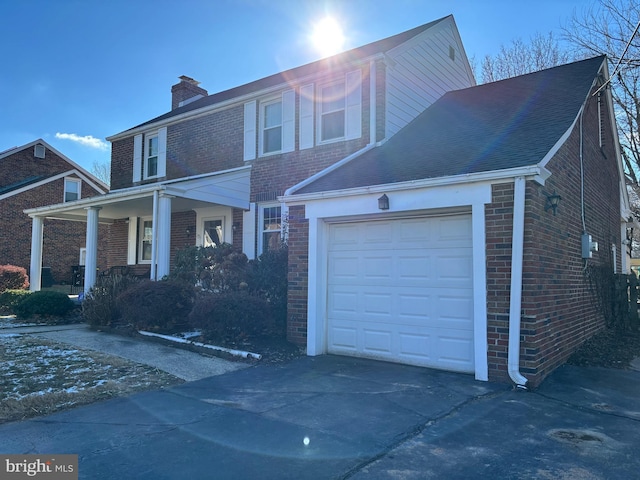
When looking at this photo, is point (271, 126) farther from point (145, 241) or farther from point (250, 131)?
point (145, 241)

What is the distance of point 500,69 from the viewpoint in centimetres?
2189

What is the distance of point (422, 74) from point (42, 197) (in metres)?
20.4

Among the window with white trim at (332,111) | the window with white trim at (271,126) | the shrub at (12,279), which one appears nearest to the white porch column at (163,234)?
the window with white trim at (271,126)

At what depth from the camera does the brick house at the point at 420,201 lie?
5.84 metres

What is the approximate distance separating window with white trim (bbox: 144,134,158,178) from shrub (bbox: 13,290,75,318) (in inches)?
206

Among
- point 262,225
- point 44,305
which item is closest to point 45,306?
point 44,305

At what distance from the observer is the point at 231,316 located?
775cm

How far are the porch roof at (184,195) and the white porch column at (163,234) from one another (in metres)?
0.25

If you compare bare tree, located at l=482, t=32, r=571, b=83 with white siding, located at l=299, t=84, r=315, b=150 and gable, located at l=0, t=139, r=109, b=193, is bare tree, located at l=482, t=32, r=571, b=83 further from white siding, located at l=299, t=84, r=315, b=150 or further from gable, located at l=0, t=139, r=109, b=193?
gable, located at l=0, t=139, r=109, b=193

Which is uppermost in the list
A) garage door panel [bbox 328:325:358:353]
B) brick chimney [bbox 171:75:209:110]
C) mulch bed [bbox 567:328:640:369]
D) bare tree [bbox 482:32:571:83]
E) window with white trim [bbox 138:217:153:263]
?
bare tree [bbox 482:32:571:83]

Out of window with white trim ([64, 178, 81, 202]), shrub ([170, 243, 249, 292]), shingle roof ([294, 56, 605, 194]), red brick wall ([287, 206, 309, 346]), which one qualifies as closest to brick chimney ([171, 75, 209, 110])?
shrub ([170, 243, 249, 292])

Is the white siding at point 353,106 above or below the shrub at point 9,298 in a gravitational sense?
above

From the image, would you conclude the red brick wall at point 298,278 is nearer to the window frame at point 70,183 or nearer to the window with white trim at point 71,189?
the window frame at point 70,183

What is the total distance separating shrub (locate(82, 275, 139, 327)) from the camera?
32.0ft
